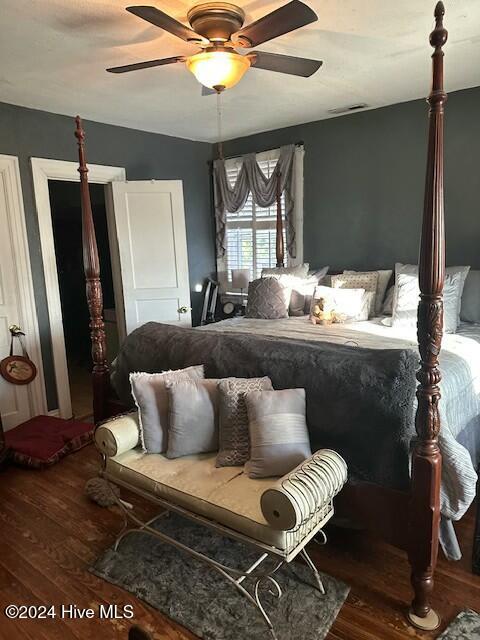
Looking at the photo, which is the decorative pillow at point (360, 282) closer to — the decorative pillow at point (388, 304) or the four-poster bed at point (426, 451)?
the decorative pillow at point (388, 304)

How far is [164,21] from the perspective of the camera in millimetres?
1813

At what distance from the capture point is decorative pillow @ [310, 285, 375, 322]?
3533 mm

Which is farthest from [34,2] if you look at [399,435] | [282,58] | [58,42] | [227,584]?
[227,584]

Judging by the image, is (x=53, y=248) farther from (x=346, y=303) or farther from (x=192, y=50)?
(x=346, y=303)

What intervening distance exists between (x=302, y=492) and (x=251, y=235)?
380cm

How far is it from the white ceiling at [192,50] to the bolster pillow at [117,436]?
1977 millimetres

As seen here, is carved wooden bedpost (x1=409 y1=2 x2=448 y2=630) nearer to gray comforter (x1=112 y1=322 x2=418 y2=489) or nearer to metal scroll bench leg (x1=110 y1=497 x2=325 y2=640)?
gray comforter (x1=112 y1=322 x2=418 y2=489)

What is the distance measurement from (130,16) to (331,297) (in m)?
2.34

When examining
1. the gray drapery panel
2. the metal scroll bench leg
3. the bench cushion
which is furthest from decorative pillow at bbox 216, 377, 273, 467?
the gray drapery panel

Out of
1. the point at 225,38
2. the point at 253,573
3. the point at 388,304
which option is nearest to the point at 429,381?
the point at 253,573

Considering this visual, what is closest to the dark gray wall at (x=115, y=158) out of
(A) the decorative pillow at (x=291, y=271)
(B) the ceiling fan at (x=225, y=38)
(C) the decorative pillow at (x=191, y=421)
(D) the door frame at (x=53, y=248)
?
(D) the door frame at (x=53, y=248)

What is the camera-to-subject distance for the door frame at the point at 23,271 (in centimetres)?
343

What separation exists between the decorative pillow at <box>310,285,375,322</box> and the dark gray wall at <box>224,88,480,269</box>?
2.30 ft

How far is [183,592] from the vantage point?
76.3 inches
